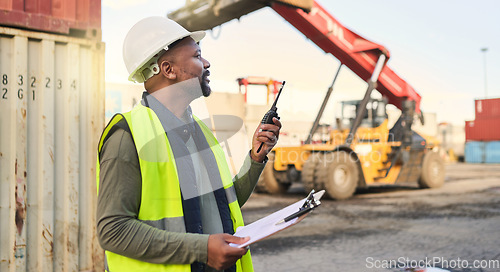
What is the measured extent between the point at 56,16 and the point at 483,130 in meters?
33.6

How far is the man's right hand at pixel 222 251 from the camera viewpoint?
4.66 feet

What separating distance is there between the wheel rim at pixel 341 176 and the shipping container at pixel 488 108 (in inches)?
1008

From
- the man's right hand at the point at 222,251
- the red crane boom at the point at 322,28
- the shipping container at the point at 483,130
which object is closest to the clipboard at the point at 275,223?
the man's right hand at the point at 222,251

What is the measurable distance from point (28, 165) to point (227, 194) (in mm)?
2551

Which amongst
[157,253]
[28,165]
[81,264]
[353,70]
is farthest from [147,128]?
[353,70]

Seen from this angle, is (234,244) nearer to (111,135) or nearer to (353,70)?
(111,135)

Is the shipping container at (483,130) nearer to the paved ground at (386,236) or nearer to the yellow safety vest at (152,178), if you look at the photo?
the paved ground at (386,236)

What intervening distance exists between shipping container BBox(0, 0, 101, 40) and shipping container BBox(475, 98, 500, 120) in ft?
110

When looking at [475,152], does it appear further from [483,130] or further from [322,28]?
[322,28]

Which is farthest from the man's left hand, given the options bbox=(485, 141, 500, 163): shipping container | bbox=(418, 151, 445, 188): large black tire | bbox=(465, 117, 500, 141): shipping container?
bbox=(465, 117, 500, 141): shipping container

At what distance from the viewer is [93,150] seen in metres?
3.93

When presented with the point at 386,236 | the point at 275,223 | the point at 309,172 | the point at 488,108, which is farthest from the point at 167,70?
the point at 488,108

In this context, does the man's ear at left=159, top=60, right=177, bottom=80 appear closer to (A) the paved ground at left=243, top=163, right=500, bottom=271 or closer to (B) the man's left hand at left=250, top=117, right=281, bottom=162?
(B) the man's left hand at left=250, top=117, right=281, bottom=162

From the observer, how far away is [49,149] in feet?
12.2
